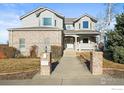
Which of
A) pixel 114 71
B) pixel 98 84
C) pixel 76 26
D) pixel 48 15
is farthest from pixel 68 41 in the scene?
pixel 98 84

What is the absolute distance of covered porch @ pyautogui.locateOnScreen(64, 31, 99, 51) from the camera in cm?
4129

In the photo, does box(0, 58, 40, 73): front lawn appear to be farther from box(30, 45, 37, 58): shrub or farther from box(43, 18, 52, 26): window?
box(43, 18, 52, 26): window

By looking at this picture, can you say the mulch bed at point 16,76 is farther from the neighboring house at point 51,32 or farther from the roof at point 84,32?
the roof at point 84,32

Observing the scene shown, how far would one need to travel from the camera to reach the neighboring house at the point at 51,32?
35.3 metres

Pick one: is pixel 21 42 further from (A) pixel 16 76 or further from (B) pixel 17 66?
(A) pixel 16 76

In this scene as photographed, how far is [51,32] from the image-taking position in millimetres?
35406

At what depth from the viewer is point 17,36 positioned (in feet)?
117

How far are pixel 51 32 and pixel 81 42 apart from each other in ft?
25.3

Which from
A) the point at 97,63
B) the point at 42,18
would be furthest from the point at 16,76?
the point at 42,18

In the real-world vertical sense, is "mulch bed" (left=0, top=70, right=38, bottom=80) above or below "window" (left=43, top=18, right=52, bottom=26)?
below

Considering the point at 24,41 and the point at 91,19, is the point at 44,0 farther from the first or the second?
Answer: the point at 91,19

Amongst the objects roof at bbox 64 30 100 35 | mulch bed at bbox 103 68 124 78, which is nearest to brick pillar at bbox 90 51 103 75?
mulch bed at bbox 103 68 124 78

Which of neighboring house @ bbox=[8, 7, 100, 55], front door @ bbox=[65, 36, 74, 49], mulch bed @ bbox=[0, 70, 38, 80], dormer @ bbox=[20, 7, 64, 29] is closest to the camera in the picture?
mulch bed @ bbox=[0, 70, 38, 80]

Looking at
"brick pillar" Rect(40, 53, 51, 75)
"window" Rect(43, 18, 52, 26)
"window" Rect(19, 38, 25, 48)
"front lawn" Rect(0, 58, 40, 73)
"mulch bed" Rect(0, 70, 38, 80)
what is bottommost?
"mulch bed" Rect(0, 70, 38, 80)
